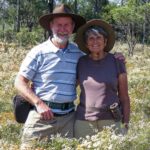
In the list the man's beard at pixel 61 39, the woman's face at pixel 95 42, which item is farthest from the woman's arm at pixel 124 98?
the man's beard at pixel 61 39

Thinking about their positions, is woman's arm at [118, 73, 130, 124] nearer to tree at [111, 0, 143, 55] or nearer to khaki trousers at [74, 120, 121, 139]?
khaki trousers at [74, 120, 121, 139]

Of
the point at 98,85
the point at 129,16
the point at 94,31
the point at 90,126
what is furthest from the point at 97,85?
the point at 129,16

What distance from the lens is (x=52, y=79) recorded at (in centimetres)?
495

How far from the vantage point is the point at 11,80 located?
42.6ft

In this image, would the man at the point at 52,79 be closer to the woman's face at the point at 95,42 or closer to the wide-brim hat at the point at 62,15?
the wide-brim hat at the point at 62,15

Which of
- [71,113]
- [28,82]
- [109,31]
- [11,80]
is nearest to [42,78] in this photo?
[28,82]

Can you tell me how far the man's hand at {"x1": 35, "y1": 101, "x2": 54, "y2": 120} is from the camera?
4848 mm

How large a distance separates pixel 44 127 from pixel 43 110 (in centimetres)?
27

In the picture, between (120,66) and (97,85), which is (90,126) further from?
(120,66)

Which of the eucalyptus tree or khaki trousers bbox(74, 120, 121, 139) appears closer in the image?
khaki trousers bbox(74, 120, 121, 139)

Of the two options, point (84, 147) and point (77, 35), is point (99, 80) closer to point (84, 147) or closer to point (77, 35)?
point (77, 35)

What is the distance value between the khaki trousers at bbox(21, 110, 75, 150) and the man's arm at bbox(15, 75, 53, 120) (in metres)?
0.13

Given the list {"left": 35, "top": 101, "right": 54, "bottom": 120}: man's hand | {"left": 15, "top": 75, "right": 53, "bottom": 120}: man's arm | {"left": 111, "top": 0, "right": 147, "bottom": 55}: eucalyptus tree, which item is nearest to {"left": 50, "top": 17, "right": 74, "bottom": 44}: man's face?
{"left": 15, "top": 75, "right": 53, "bottom": 120}: man's arm

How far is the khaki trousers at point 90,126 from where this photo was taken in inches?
193
